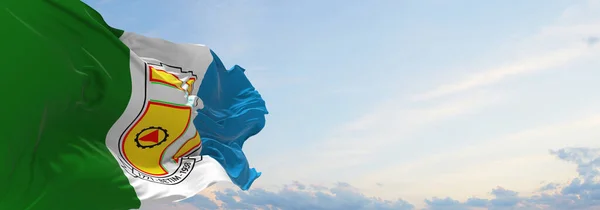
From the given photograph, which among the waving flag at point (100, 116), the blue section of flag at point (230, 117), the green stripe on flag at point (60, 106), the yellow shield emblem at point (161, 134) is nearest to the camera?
the green stripe on flag at point (60, 106)

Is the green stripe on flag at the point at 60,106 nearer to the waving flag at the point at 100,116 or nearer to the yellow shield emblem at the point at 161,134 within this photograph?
the waving flag at the point at 100,116

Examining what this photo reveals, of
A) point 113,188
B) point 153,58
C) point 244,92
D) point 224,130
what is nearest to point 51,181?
point 113,188

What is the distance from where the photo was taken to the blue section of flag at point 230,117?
12977 mm

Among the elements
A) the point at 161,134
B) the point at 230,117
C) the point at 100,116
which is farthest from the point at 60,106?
the point at 230,117

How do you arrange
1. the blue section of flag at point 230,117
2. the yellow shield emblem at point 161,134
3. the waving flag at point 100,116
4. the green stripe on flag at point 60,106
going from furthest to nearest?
the blue section of flag at point 230,117 → the yellow shield emblem at point 161,134 → the waving flag at point 100,116 → the green stripe on flag at point 60,106

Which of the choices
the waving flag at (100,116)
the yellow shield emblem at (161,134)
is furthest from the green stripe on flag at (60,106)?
the yellow shield emblem at (161,134)

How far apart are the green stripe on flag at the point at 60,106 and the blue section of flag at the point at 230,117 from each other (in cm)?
293

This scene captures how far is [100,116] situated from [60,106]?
1196 mm

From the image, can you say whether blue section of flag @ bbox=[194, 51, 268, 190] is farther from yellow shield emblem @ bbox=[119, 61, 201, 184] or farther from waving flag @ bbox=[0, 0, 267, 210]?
yellow shield emblem @ bbox=[119, 61, 201, 184]

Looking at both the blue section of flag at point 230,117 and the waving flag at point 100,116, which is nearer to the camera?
the waving flag at point 100,116

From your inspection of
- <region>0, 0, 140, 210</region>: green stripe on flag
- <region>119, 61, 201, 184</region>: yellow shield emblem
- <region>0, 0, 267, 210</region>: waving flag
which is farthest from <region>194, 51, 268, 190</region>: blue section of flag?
<region>0, 0, 140, 210</region>: green stripe on flag

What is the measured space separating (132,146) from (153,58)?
224 cm

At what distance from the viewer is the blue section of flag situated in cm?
1298

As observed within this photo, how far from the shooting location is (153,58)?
12.1 meters
